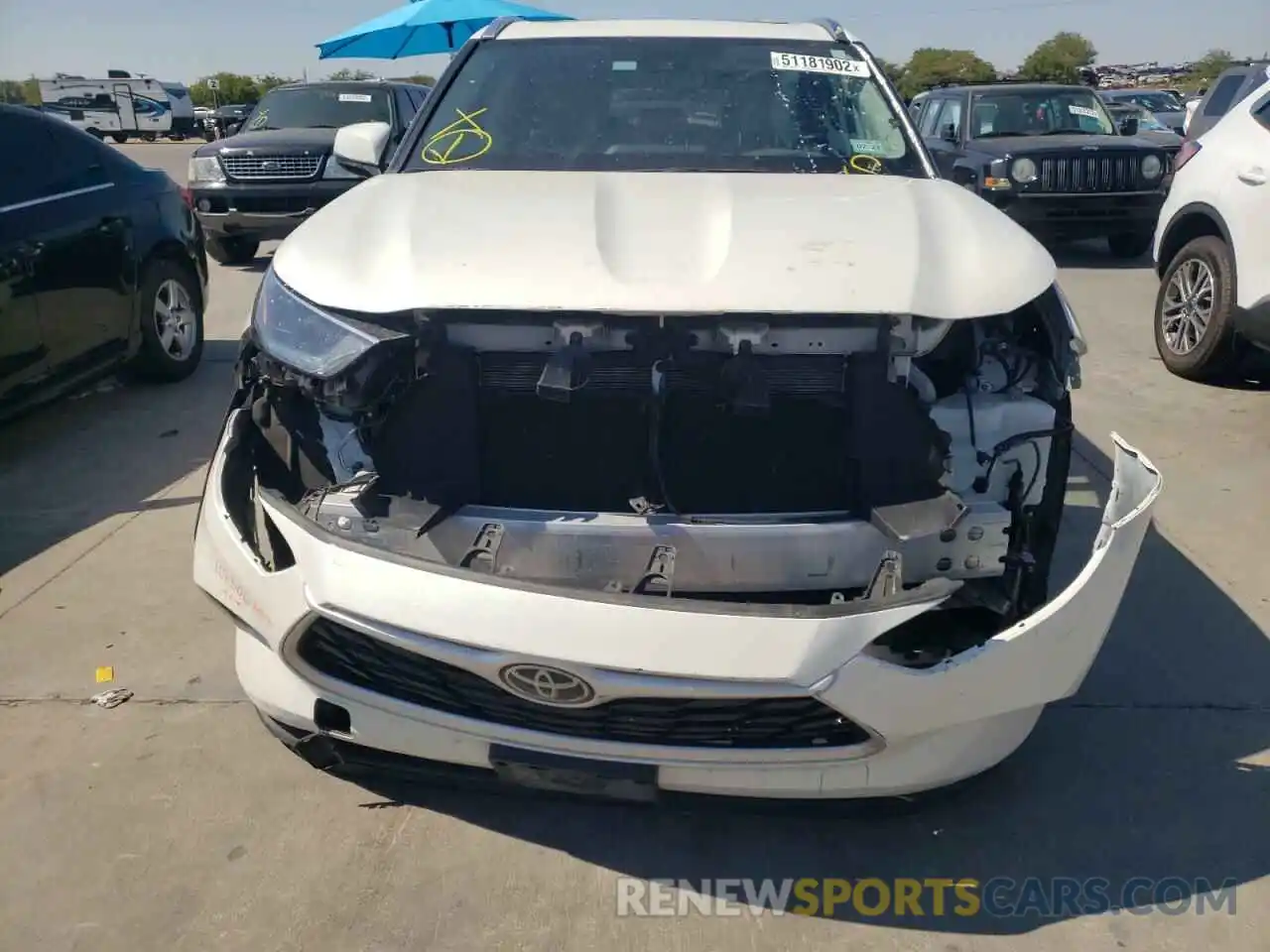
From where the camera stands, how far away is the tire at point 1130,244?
10469 millimetres

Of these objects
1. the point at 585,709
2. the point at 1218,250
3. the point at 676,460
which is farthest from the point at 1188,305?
the point at 585,709

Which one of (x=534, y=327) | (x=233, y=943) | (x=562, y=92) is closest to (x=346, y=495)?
(x=534, y=327)

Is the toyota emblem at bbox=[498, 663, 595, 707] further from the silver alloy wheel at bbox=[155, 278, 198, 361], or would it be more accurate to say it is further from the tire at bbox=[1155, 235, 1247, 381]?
the tire at bbox=[1155, 235, 1247, 381]

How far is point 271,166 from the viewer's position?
9.75 metres

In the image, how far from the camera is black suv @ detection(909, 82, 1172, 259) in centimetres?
974

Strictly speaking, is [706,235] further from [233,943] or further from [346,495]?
[233,943]

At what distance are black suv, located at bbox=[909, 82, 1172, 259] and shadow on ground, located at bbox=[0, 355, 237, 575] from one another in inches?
255

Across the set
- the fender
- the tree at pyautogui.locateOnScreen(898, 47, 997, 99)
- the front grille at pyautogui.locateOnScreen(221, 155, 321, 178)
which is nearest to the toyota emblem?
the fender

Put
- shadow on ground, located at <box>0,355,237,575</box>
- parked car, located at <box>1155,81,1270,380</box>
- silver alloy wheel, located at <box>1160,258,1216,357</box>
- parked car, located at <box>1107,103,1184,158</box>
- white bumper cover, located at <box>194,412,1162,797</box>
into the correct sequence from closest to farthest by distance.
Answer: white bumper cover, located at <box>194,412,1162,797</box>
shadow on ground, located at <box>0,355,237,575</box>
parked car, located at <box>1155,81,1270,380</box>
silver alloy wheel, located at <box>1160,258,1216,357</box>
parked car, located at <box>1107,103,1184,158</box>

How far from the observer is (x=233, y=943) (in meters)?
2.29

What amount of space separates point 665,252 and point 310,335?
0.82 meters

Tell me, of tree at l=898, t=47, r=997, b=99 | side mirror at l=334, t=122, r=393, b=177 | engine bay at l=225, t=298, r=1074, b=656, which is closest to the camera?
engine bay at l=225, t=298, r=1074, b=656

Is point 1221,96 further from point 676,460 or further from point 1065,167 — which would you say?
point 676,460

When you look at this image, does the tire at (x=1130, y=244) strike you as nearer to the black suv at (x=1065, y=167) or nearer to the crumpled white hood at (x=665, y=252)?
the black suv at (x=1065, y=167)
